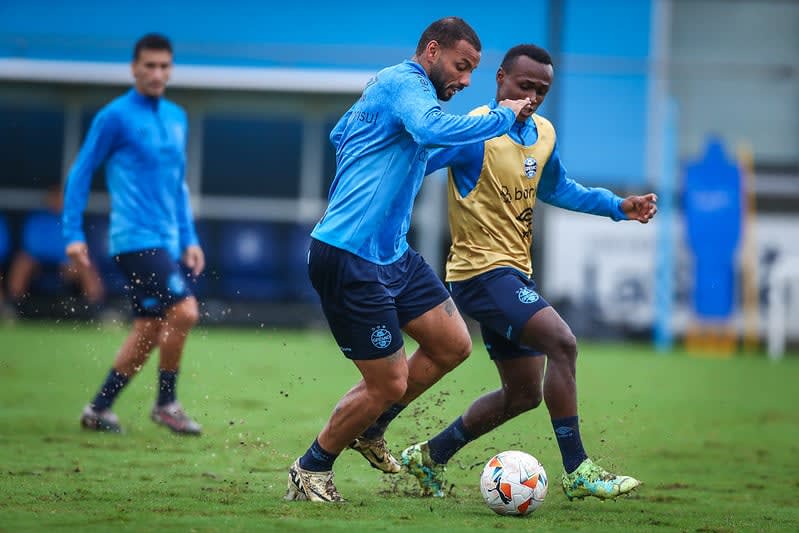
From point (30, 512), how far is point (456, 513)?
179 centimetres

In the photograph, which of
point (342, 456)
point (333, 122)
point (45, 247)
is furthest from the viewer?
point (333, 122)

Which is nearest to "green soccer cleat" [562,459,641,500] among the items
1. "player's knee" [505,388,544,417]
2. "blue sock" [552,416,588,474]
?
"blue sock" [552,416,588,474]

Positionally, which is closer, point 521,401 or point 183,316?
point 521,401

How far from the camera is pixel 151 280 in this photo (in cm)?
844

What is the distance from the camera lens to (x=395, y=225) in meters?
5.75

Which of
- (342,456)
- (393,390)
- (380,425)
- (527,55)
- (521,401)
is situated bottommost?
(342,456)

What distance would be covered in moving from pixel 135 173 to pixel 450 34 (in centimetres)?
355

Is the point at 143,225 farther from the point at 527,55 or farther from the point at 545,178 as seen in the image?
the point at 527,55

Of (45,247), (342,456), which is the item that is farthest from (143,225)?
(45,247)

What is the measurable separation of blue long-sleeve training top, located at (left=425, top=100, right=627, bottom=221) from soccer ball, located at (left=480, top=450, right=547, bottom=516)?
138 centimetres

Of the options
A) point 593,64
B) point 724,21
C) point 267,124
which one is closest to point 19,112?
point 267,124

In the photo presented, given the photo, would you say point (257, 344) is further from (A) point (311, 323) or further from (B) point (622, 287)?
(B) point (622, 287)

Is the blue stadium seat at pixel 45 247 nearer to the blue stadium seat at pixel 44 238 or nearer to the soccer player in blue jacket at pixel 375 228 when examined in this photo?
the blue stadium seat at pixel 44 238

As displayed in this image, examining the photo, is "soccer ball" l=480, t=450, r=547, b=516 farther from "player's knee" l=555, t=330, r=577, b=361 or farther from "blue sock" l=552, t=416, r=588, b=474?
"player's knee" l=555, t=330, r=577, b=361
